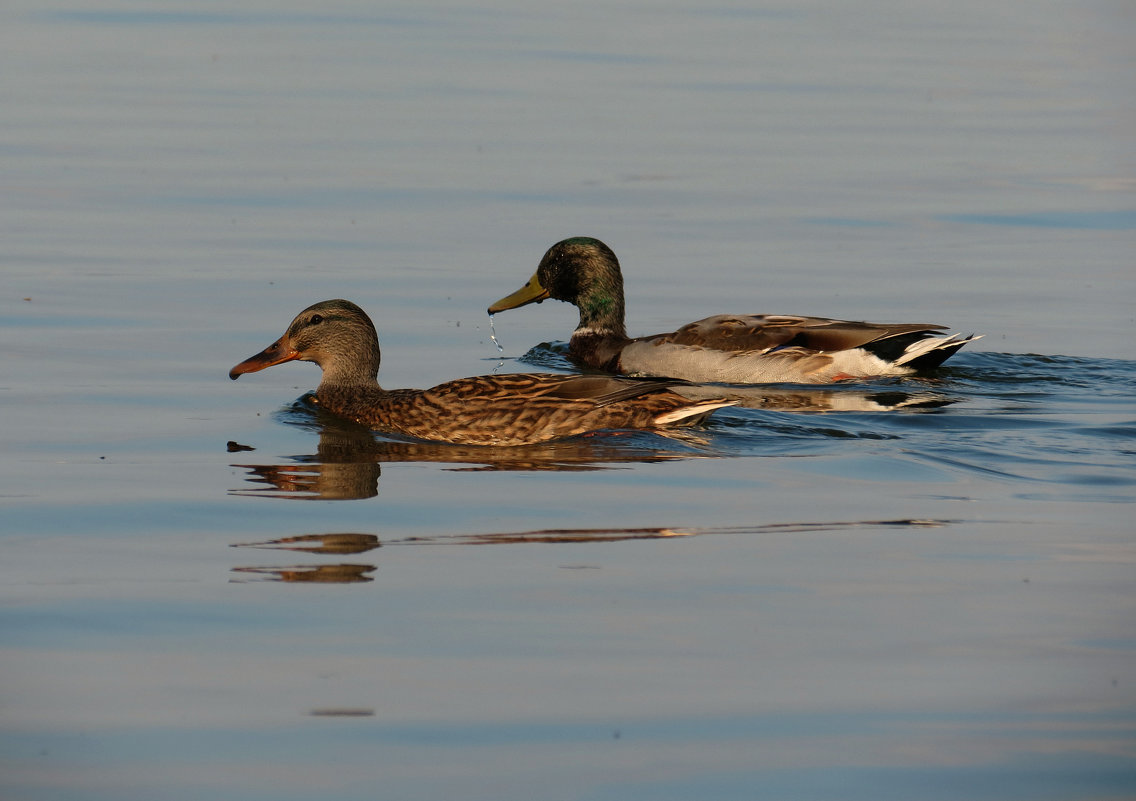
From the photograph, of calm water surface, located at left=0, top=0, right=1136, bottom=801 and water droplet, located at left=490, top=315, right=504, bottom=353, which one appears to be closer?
calm water surface, located at left=0, top=0, right=1136, bottom=801

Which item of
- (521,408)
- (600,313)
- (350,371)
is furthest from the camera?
(600,313)

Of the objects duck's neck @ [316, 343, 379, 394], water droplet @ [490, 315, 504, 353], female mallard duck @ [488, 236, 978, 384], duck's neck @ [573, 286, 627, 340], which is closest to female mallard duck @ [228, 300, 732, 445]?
duck's neck @ [316, 343, 379, 394]

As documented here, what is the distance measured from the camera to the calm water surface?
5.38 meters

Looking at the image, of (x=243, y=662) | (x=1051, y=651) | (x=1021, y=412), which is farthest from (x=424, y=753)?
(x=1021, y=412)

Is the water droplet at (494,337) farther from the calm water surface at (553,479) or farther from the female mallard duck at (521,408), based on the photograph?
the female mallard duck at (521,408)

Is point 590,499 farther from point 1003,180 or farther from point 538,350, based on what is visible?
point 1003,180

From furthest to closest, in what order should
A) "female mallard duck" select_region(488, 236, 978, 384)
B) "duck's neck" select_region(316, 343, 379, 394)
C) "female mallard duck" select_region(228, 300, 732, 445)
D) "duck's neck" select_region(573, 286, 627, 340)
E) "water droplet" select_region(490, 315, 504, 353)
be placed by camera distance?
"duck's neck" select_region(573, 286, 627, 340) < "water droplet" select_region(490, 315, 504, 353) < "female mallard duck" select_region(488, 236, 978, 384) < "duck's neck" select_region(316, 343, 379, 394) < "female mallard duck" select_region(228, 300, 732, 445)

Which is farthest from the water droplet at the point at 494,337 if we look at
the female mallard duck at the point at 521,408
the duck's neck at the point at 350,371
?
the female mallard duck at the point at 521,408

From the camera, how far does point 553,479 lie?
924 centimetres

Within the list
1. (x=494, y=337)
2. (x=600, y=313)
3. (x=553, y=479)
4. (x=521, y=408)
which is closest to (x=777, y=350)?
(x=600, y=313)

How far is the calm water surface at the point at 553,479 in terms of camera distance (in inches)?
212

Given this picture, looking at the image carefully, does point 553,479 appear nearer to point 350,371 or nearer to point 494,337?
point 350,371

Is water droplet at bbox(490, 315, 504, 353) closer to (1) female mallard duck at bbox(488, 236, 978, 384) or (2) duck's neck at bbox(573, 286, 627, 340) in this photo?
(1) female mallard duck at bbox(488, 236, 978, 384)

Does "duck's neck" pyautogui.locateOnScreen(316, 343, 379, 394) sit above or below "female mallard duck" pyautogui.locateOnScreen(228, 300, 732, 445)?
above
